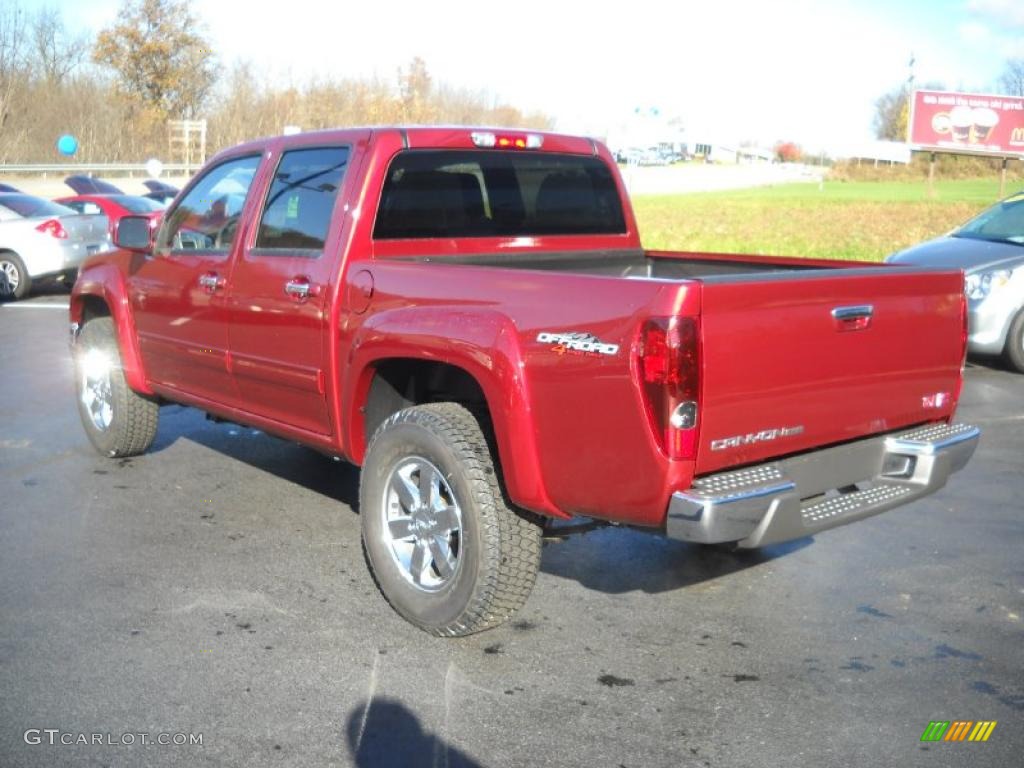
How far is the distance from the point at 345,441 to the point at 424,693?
4.68 ft

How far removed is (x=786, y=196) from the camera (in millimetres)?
55719

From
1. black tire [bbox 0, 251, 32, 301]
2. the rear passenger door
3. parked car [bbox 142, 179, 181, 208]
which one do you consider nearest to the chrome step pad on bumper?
the rear passenger door

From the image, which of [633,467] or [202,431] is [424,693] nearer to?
[633,467]

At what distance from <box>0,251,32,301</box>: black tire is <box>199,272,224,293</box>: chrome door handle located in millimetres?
11565

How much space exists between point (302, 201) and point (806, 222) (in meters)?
32.1

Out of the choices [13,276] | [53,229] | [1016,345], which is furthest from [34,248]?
[1016,345]

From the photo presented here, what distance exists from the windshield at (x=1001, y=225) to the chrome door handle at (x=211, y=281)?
8.10 meters

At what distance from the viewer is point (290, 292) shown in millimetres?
5262

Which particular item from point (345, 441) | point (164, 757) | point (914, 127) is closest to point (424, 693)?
point (164, 757)

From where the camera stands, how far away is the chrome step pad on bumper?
3.69 meters

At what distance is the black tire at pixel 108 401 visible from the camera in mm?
7004

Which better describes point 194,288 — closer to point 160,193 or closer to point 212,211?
point 212,211

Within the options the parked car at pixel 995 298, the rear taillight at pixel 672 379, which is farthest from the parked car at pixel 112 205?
the rear taillight at pixel 672 379

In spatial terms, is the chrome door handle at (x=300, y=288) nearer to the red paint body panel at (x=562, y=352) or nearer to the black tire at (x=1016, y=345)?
the red paint body panel at (x=562, y=352)
